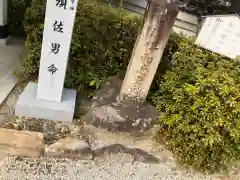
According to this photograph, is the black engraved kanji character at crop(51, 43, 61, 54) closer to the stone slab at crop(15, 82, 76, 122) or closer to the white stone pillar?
the stone slab at crop(15, 82, 76, 122)

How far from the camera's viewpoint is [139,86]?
152 inches

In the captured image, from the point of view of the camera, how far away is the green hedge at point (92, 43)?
13.8 ft

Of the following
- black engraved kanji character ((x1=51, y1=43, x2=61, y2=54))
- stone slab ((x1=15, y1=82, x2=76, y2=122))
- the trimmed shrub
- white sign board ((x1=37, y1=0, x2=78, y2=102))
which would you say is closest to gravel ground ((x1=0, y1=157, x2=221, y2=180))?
the trimmed shrub

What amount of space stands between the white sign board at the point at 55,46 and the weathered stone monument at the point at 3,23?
2.06 meters

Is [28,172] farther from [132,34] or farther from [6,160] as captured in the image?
[132,34]

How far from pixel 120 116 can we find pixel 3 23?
2827mm

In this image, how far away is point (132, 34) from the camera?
4258 millimetres

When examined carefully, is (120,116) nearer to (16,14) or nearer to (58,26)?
(58,26)

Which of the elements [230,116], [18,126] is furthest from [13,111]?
[230,116]

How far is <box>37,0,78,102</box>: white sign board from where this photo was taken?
3277mm

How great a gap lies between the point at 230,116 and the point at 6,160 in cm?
245

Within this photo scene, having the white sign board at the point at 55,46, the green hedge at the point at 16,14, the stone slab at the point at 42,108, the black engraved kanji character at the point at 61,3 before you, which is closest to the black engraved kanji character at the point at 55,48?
the white sign board at the point at 55,46

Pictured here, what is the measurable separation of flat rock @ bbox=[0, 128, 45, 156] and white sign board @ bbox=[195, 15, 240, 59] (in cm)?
240

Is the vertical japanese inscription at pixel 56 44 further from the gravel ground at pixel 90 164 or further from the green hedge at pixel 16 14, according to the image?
the green hedge at pixel 16 14
